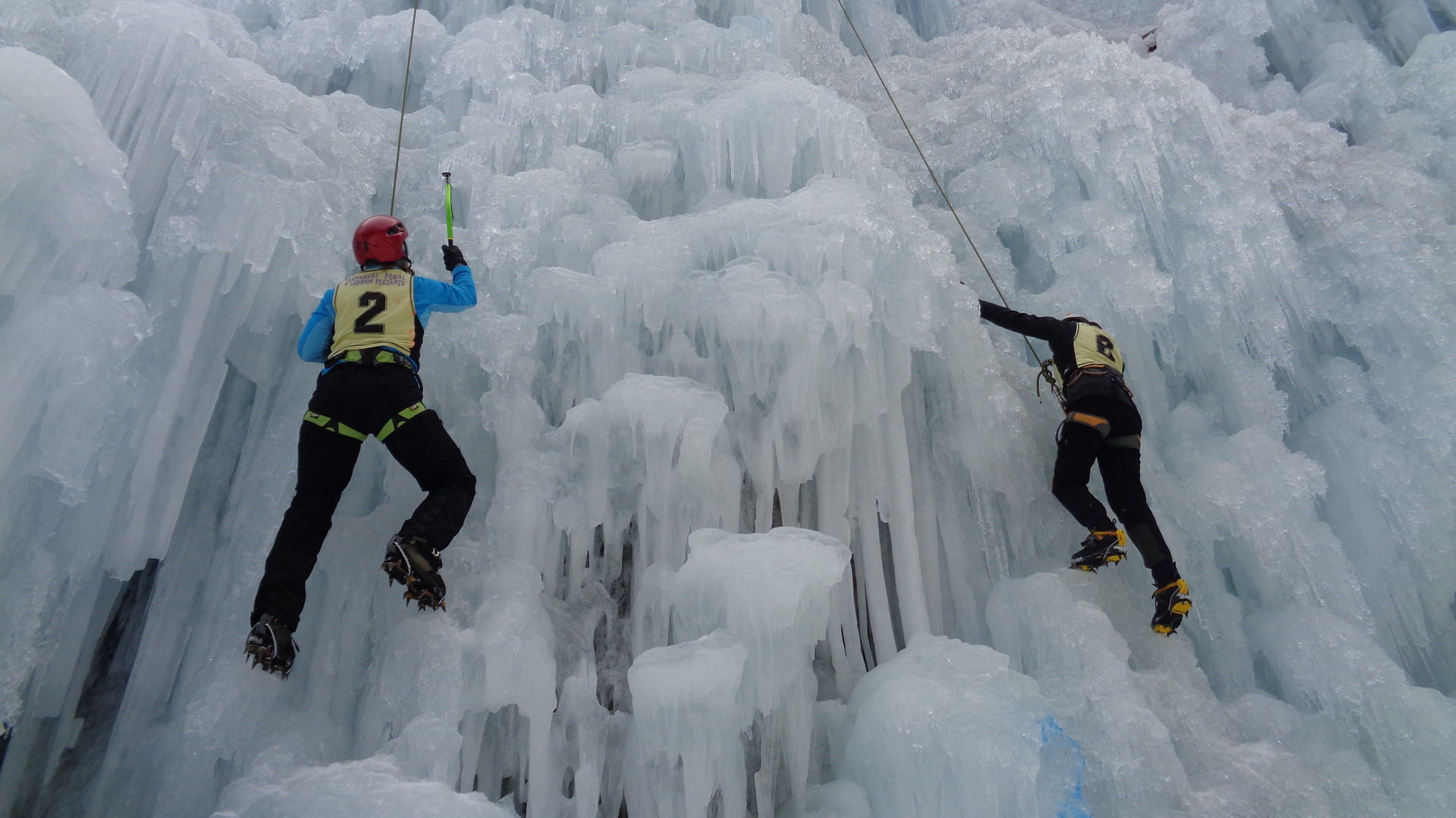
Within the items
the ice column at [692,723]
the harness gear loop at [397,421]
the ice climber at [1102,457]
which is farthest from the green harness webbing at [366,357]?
the ice climber at [1102,457]

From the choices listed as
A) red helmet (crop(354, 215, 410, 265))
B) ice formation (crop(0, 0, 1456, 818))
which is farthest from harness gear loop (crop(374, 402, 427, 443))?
red helmet (crop(354, 215, 410, 265))

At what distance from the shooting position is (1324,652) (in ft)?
13.5

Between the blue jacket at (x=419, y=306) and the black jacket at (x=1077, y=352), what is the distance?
2.62 m

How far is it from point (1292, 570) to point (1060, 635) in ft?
4.80

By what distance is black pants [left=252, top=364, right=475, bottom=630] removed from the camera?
3318mm

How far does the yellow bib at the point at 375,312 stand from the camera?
11.9 ft

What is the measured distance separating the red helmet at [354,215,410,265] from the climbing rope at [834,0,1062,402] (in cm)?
326

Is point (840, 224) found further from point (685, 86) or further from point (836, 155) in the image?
point (685, 86)

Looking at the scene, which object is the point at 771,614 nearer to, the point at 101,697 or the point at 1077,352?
the point at 1077,352

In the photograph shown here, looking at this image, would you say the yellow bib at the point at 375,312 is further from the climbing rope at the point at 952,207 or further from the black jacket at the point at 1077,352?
the climbing rope at the point at 952,207

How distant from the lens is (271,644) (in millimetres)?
3090

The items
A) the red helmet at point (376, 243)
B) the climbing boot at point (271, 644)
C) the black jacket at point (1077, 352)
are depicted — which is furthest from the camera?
the black jacket at point (1077, 352)

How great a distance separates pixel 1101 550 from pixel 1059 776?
3.93 feet

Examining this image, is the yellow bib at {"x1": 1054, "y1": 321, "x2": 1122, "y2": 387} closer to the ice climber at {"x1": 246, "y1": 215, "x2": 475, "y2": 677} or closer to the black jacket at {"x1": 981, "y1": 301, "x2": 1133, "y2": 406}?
the black jacket at {"x1": 981, "y1": 301, "x2": 1133, "y2": 406}
